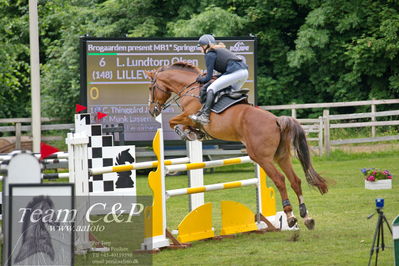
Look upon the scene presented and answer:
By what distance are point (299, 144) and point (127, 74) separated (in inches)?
305

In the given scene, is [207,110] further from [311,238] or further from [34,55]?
[34,55]

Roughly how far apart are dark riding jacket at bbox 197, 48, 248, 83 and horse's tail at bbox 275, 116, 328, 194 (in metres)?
0.95

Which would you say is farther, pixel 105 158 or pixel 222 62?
pixel 105 158

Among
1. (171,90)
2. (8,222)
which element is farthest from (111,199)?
(8,222)

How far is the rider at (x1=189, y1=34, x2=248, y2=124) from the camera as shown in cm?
1002

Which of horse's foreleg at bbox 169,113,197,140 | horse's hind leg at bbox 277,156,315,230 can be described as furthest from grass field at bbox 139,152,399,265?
horse's foreleg at bbox 169,113,197,140

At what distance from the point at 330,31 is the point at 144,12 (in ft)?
19.5

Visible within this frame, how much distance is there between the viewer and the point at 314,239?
30.1ft

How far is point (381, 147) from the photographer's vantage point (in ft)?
71.3

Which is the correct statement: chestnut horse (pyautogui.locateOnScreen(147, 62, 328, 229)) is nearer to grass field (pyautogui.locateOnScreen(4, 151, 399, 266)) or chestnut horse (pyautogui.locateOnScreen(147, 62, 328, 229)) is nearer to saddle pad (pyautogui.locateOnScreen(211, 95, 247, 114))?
saddle pad (pyautogui.locateOnScreen(211, 95, 247, 114))

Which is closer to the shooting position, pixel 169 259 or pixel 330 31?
pixel 169 259

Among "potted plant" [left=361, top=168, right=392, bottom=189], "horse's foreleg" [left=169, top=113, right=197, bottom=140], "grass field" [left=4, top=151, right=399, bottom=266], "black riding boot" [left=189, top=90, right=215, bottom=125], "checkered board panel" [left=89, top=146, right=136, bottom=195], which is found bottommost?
"grass field" [left=4, top=151, right=399, bottom=266]

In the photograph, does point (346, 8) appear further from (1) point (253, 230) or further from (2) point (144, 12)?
(1) point (253, 230)

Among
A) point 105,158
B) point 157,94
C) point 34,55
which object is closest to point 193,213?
point 105,158
